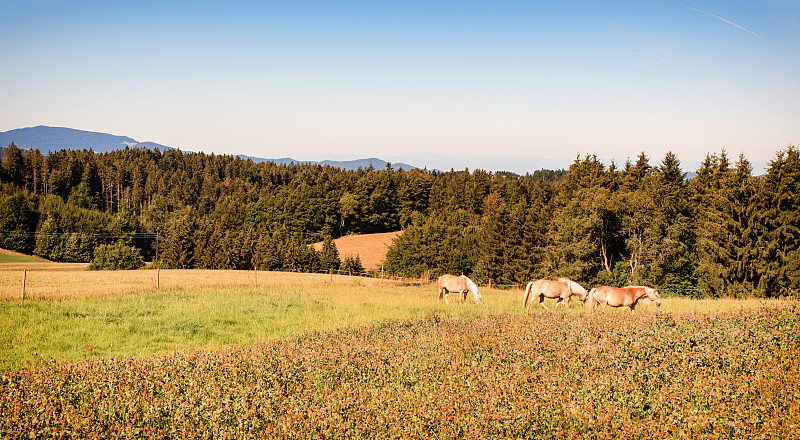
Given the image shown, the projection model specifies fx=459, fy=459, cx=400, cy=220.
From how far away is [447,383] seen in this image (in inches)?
311

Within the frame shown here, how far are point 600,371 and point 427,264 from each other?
64.2 m

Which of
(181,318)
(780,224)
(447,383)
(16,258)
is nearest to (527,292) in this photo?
(447,383)

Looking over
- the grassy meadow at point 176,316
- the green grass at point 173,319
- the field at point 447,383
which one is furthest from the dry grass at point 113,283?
the field at point 447,383

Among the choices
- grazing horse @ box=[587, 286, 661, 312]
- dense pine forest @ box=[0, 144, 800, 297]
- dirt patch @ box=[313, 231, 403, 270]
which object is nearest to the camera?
grazing horse @ box=[587, 286, 661, 312]

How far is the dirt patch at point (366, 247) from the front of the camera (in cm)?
9538

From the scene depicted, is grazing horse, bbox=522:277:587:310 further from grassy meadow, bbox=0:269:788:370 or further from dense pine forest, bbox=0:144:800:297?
dense pine forest, bbox=0:144:800:297

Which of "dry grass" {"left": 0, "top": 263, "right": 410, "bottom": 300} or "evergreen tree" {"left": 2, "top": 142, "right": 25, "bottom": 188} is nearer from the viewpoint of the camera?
"dry grass" {"left": 0, "top": 263, "right": 410, "bottom": 300}

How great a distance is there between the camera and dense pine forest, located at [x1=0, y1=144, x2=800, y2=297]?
36750mm

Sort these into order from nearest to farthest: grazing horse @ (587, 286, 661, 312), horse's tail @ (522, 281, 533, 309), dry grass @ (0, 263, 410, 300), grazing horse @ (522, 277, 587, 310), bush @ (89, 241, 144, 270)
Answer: grazing horse @ (587, 286, 661, 312), horse's tail @ (522, 281, 533, 309), grazing horse @ (522, 277, 587, 310), dry grass @ (0, 263, 410, 300), bush @ (89, 241, 144, 270)

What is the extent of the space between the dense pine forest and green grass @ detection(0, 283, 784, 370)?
892 inches

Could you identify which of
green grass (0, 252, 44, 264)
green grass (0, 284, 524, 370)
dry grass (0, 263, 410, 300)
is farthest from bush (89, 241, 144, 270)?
green grass (0, 284, 524, 370)

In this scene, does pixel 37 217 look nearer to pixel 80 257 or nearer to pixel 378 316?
pixel 80 257

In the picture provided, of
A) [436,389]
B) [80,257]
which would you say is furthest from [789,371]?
[80,257]

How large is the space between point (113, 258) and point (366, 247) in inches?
1960
